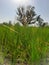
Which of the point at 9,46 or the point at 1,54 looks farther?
the point at 9,46

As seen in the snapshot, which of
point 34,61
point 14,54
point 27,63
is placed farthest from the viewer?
point 14,54

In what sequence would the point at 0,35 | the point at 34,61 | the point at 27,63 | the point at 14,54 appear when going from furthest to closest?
the point at 0,35 < the point at 14,54 < the point at 27,63 < the point at 34,61

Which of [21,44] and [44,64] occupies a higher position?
[21,44]

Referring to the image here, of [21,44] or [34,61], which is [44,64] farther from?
[21,44]

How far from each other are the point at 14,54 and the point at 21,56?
94mm

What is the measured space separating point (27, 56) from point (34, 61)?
0.34m

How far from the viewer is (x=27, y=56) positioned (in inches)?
83.4

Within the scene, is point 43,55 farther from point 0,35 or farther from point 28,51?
point 0,35

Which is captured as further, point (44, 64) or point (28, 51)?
point (28, 51)

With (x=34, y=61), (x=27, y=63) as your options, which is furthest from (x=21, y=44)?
(x=34, y=61)

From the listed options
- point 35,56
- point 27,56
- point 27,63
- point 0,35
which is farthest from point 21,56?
point 0,35

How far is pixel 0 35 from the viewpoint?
306cm

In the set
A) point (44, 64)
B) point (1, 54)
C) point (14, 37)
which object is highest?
point (14, 37)

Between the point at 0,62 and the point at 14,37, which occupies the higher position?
the point at 14,37
